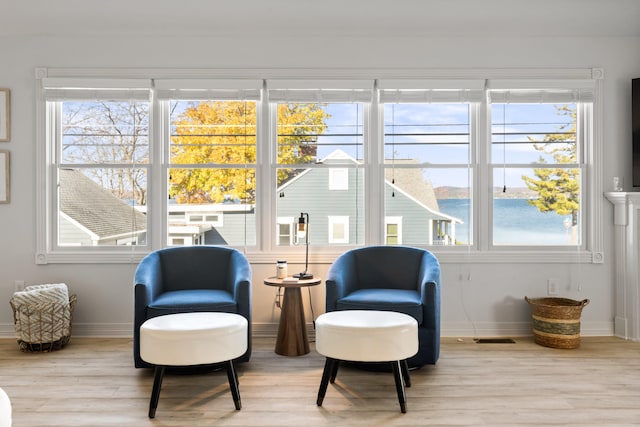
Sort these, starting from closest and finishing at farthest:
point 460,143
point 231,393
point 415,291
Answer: point 231,393 → point 415,291 → point 460,143

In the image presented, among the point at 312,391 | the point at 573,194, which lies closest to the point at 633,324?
the point at 573,194

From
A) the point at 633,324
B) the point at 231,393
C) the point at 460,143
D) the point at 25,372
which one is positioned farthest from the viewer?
the point at 460,143

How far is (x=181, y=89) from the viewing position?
410 centimetres

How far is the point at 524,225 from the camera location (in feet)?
13.9

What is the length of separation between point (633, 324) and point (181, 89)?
4.14 m

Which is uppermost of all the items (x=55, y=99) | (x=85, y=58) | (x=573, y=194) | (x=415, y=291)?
(x=85, y=58)

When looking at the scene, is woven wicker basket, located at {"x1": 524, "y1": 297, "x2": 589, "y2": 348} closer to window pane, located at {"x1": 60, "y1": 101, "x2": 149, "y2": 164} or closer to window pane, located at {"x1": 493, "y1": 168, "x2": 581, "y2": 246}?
window pane, located at {"x1": 493, "y1": 168, "x2": 581, "y2": 246}

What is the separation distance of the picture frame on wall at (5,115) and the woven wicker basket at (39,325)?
1.40 m

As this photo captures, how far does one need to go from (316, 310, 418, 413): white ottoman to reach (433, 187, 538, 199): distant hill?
179 cm

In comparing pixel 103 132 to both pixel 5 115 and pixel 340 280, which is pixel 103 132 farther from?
pixel 340 280

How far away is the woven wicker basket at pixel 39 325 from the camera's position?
362 cm

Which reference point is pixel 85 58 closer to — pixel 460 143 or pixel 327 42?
pixel 327 42

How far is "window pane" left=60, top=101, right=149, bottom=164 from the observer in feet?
13.7

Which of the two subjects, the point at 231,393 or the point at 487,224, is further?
the point at 487,224
